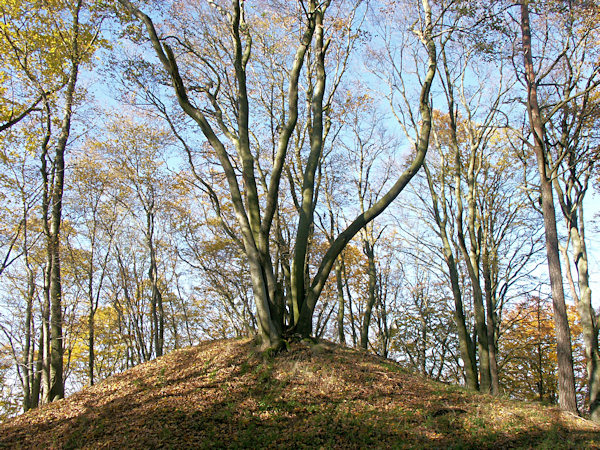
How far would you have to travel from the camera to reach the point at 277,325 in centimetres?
668

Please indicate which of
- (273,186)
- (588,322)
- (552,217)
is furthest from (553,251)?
(273,186)

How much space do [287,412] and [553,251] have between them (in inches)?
241

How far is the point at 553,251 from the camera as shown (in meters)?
7.55

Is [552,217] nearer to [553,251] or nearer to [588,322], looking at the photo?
[553,251]

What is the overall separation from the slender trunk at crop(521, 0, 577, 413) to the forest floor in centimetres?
145

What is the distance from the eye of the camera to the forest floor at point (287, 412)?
182 inches

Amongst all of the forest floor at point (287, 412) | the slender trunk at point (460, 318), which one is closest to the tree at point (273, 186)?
the forest floor at point (287, 412)

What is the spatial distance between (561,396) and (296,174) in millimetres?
8362

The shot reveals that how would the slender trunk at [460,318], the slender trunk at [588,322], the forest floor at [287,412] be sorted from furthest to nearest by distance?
1. the slender trunk at [460,318]
2. the slender trunk at [588,322]
3. the forest floor at [287,412]

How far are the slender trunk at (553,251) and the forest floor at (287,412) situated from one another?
1.45 meters

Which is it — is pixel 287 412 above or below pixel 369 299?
below

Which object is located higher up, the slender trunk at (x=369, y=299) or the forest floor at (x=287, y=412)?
the slender trunk at (x=369, y=299)

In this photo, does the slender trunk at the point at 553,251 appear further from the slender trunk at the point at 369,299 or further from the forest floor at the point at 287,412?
the slender trunk at the point at 369,299

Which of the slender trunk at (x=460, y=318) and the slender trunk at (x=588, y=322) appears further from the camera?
the slender trunk at (x=460, y=318)
